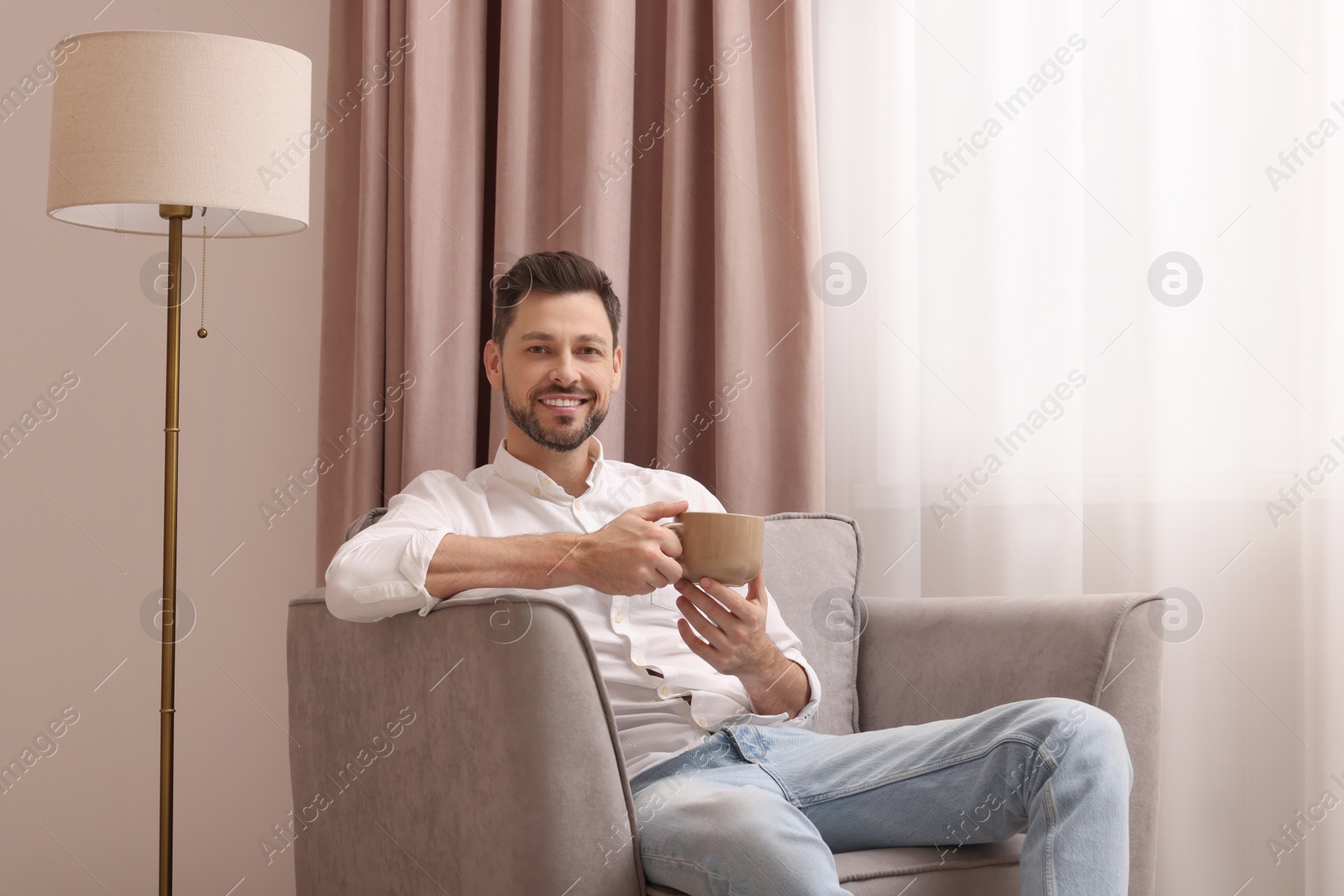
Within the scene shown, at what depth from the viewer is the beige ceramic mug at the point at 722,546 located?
1.36 m

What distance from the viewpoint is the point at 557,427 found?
72.7 inches

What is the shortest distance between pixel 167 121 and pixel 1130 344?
1.61m

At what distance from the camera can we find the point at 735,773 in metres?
1.50

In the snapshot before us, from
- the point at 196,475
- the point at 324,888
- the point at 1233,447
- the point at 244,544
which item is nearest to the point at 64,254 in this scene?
the point at 196,475

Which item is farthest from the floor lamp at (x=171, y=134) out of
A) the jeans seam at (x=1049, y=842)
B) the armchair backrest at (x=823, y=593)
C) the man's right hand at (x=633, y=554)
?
the jeans seam at (x=1049, y=842)

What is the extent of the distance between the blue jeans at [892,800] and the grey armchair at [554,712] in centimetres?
4

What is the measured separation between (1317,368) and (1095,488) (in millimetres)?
408

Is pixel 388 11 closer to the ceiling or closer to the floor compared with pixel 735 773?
closer to the ceiling

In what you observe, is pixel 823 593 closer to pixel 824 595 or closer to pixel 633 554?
pixel 824 595

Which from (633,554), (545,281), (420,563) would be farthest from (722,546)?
(545,281)

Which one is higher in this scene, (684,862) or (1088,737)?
(1088,737)

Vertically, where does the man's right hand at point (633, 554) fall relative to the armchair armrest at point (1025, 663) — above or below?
above

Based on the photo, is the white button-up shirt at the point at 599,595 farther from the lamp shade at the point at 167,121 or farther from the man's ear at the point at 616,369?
the lamp shade at the point at 167,121

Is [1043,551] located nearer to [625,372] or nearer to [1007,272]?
[1007,272]
